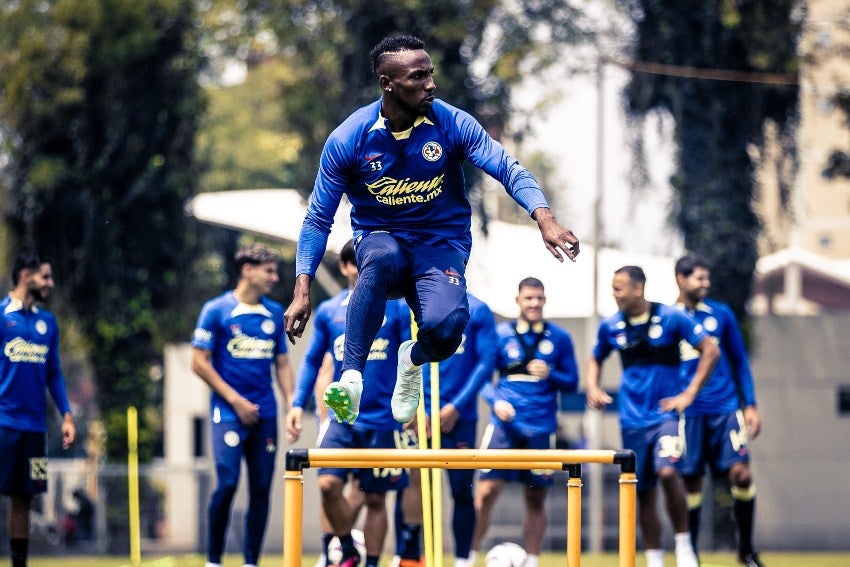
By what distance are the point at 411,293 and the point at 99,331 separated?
22.2 meters

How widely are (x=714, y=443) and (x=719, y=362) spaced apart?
2.20 ft

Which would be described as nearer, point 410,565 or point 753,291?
point 410,565

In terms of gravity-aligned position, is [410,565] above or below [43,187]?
below

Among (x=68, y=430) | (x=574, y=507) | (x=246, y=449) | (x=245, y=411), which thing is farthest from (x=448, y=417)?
(x=574, y=507)

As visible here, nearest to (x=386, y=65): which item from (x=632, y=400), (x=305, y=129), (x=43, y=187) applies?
(x=632, y=400)

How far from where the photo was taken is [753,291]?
82.6 feet

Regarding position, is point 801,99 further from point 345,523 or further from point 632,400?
point 345,523

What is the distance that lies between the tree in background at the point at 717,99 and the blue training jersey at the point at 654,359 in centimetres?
1291

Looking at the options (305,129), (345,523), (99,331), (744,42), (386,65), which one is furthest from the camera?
(99,331)

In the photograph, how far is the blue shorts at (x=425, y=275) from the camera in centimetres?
753

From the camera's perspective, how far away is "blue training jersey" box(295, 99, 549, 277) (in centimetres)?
765

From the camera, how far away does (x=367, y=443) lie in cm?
1072

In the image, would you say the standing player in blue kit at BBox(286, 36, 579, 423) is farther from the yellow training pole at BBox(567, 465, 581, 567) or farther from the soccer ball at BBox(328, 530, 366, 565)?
the soccer ball at BBox(328, 530, 366, 565)

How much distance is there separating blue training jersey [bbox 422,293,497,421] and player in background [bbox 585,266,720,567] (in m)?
0.97
